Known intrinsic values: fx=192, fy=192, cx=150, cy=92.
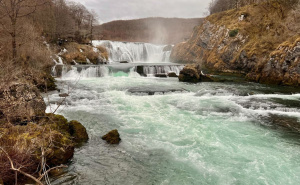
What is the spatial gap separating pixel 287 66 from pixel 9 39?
78.6 ft

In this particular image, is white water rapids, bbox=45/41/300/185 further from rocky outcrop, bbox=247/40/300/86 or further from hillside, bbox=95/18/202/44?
hillside, bbox=95/18/202/44

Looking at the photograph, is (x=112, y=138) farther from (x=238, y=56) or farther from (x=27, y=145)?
(x=238, y=56)

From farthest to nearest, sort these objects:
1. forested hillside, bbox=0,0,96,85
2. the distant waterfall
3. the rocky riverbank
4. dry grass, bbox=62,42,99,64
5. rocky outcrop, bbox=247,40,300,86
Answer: the distant waterfall, dry grass, bbox=62,42,99,64, rocky outcrop, bbox=247,40,300,86, forested hillside, bbox=0,0,96,85, the rocky riverbank

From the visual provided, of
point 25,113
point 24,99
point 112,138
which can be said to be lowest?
A: point 112,138

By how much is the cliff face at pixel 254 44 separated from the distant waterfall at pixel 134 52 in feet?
41.9

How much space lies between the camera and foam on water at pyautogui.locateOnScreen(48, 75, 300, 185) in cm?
597

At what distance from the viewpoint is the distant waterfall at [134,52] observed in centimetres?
4609

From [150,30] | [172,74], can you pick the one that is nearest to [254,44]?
[172,74]

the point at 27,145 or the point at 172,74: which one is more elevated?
the point at 172,74

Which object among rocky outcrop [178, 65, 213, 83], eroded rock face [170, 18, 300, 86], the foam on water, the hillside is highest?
the hillside

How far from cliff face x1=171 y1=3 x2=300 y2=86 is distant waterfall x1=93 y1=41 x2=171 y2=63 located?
41.9 ft

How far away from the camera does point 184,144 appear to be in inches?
315

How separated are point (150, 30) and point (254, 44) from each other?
319 ft

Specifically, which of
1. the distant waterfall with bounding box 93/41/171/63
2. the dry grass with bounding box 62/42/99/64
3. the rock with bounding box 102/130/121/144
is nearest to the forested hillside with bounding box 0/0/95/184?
the rock with bounding box 102/130/121/144
